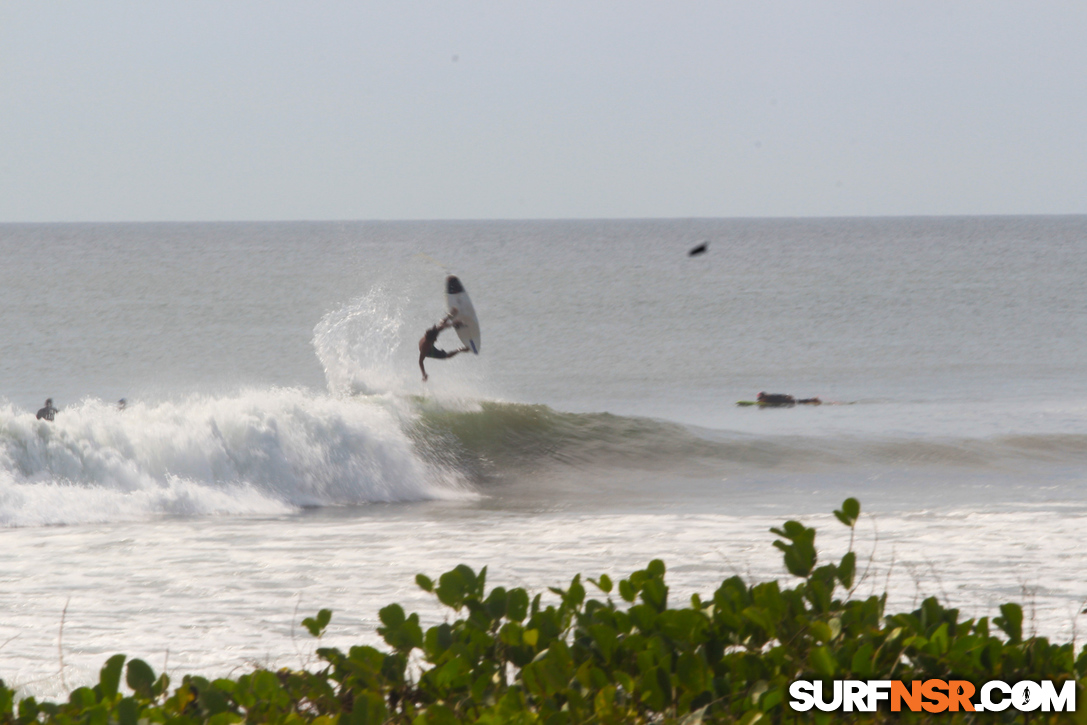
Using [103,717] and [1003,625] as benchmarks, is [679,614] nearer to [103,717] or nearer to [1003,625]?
[1003,625]

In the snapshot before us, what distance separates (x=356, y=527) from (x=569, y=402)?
1660 cm

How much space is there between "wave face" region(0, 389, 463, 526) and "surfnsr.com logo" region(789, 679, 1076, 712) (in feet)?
40.4

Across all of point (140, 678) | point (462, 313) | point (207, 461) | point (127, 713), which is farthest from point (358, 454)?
point (127, 713)

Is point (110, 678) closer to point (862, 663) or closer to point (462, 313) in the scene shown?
point (862, 663)

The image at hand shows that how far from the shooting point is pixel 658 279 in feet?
257

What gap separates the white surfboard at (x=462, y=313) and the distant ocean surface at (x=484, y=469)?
2.14m

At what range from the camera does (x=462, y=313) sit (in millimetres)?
17594

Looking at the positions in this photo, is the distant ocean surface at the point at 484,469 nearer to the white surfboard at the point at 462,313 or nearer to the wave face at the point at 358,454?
the wave face at the point at 358,454

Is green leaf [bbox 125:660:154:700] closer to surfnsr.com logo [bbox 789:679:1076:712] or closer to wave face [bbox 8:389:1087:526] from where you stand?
surfnsr.com logo [bbox 789:679:1076:712]

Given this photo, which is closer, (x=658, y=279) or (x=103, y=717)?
(x=103, y=717)

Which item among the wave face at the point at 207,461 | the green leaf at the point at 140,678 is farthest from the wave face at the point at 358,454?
the green leaf at the point at 140,678

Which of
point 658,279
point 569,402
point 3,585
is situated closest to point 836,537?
point 3,585

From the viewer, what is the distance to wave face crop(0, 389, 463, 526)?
562 inches

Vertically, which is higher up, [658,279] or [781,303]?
[658,279]
